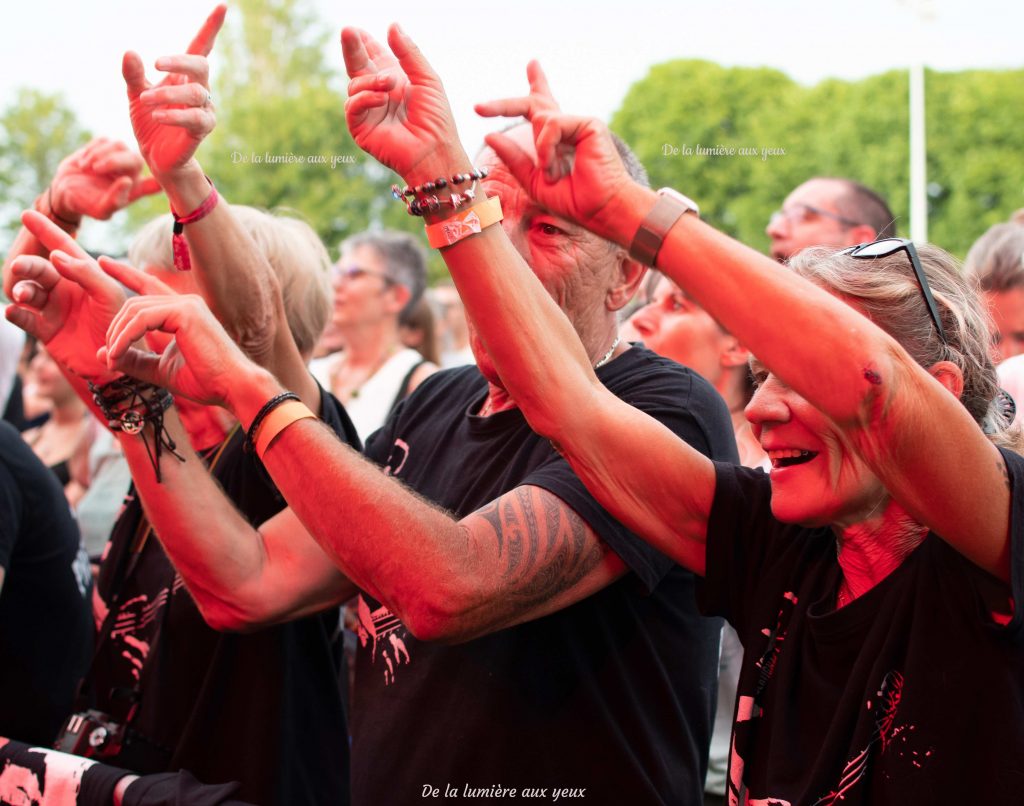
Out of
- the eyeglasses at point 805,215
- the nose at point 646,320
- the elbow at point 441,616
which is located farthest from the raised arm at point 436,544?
the eyeglasses at point 805,215

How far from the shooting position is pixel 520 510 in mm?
1860

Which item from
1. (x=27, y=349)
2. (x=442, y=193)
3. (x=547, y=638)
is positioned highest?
(x=442, y=193)

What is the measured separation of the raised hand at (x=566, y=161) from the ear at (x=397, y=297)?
4530 mm

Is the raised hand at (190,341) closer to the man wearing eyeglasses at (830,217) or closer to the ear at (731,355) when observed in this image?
the ear at (731,355)

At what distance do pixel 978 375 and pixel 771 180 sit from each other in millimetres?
20099

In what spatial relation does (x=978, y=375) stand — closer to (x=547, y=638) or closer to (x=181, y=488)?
(x=547, y=638)

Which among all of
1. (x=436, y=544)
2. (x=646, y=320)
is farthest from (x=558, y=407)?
(x=646, y=320)

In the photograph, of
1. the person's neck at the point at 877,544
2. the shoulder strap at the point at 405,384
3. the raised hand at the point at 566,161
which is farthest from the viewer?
the shoulder strap at the point at 405,384

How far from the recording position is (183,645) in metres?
2.51

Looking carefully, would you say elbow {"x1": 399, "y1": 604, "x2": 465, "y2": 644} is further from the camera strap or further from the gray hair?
the camera strap

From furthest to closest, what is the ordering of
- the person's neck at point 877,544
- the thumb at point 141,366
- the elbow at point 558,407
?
1. the thumb at point 141,366
2. the elbow at point 558,407
3. the person's neck at point 877,544

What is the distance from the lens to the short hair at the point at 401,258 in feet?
20.3

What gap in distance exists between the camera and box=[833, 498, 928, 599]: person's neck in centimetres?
164

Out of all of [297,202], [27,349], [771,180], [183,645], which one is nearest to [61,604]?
[183,645]
